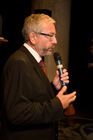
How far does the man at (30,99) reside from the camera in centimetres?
102

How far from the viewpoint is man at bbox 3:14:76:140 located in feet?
3.34

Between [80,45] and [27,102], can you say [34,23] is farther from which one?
[80,45]

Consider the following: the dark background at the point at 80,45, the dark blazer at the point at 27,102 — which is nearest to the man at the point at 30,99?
the dark blazer at the point at 27,102

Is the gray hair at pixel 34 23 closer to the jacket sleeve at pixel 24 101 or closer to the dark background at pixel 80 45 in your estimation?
the jacket sleeve at pixel 24 101

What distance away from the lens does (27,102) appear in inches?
41.0

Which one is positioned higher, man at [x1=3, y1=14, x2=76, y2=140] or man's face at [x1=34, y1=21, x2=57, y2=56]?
man's face at [x1=34, y1=21, x2=57, y2=56]

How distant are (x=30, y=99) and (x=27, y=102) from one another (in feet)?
0.17

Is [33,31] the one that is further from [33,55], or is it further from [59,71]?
[59,71]

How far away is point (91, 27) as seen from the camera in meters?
5.39

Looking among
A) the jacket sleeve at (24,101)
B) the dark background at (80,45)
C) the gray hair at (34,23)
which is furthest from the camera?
the dark background at (80,45)

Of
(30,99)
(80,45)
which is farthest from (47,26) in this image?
(80,45)

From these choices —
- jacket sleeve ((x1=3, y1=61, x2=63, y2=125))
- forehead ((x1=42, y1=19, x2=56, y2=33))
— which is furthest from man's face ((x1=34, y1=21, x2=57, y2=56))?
jacket sleeve ((x1=3, y1=61, x2=63, y2=125))

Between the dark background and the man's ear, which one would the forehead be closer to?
the man's ear

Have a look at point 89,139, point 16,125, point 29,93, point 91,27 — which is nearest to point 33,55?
point 29,93
